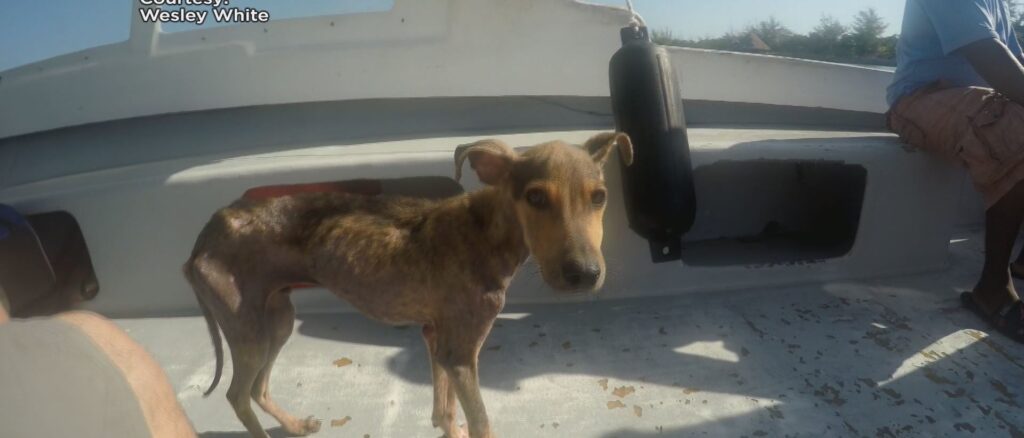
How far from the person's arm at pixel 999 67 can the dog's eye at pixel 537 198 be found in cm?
276

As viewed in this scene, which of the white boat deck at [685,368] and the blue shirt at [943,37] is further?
the blue shirt at [943,37]

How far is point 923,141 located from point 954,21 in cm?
68

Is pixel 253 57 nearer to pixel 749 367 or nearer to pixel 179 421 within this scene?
pixel 179 421

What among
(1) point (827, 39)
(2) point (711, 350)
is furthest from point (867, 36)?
(2) point (711, 350)

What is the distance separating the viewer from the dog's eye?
6.31 feet

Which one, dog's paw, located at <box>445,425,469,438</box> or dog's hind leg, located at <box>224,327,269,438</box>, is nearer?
dog's hind leg, located at <box>224,327,269,438</box>

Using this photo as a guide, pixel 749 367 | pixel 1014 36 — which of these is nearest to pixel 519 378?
pixel 749 367

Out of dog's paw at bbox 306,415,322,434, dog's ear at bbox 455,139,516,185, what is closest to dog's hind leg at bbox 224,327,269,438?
dog's paw at bbox 306,415,322,434

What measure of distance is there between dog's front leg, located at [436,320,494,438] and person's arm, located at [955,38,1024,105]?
298 centimetres

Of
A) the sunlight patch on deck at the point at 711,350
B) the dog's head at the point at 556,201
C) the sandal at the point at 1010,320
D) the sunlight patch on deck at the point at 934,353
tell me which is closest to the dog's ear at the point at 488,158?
the dog's head at the point at 556,201

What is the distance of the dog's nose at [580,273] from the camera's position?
1804 mm

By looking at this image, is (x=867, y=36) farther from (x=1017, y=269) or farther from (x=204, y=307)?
(x=204, y=307)

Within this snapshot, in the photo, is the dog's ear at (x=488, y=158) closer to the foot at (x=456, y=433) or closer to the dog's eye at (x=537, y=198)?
the dog's eye at (x=537, y=198)

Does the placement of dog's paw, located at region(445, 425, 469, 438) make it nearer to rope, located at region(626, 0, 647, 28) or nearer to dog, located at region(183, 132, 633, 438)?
dog, located at region(183, 132, 633, 438)
